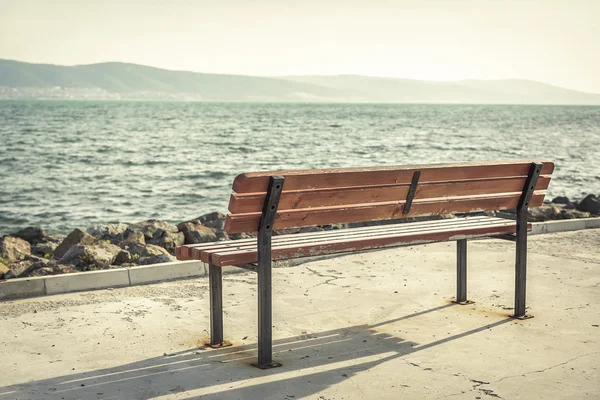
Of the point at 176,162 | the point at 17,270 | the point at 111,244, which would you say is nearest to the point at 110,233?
the point at 111,244

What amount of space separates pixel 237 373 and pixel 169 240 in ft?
20.7

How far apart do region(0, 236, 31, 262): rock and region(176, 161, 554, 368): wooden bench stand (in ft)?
19.6

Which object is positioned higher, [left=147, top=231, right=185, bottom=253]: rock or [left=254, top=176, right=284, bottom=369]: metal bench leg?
[left=254, top=176, right=284, bottom=369]: metal bench leg

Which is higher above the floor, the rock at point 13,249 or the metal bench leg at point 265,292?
the metal bench leg at point 265,292

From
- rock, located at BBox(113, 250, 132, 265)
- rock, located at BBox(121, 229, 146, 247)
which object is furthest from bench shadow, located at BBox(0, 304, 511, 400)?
rock, located at BBox(121, 229, 146, 247)

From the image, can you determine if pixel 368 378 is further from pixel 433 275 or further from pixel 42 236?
pixel 42 236

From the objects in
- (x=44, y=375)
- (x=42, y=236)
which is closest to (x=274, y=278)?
(x=44, y=375)

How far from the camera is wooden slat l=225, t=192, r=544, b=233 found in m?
4.97

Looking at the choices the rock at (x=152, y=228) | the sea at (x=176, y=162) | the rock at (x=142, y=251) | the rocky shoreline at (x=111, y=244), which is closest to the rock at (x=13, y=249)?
the rocky shoreline at (x=111, y=244)

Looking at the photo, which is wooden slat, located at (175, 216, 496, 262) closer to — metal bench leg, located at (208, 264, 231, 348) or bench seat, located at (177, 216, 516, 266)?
bench seat, located at (177, 216, 516, 266)

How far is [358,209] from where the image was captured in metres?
5.46

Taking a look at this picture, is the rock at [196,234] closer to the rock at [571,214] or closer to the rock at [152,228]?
the rock at [152,228]

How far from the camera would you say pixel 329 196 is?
529 cm

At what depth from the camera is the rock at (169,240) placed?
11016 millimetres
